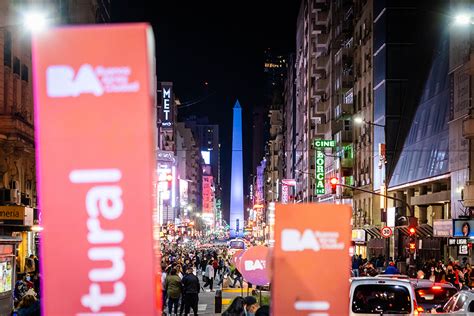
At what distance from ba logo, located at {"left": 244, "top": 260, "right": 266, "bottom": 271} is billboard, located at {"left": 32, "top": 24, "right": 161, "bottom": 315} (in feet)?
49.1

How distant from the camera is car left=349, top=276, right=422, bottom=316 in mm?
15438

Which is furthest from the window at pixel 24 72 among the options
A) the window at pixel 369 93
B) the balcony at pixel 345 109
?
the balcony at pixel 345 109

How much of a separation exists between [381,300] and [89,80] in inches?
476

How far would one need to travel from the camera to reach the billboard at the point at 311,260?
286 inches

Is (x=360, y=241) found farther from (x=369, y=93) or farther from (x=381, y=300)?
(x=381, y=300)

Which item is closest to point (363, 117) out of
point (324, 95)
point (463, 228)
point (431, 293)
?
point (324, 95)

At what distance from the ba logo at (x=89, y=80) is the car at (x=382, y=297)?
11.9 meters

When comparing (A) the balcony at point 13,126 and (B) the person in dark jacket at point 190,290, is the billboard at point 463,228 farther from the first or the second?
(A) the balcony at point 13,126

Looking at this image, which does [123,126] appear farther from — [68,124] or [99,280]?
[99,280]

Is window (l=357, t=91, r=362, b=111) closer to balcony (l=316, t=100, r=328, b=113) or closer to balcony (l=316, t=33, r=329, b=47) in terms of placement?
balcony (l=316, t=100, r=328, b=113)

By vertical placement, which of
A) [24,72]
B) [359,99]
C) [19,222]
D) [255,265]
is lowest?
[255,265]

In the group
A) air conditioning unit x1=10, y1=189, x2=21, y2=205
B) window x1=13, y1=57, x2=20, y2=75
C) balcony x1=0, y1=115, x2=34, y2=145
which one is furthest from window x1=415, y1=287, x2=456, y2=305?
window x1=13, y1=57, x2=20, y2=75

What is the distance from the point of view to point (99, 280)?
4.08 metres

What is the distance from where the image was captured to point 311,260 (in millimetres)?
7562
